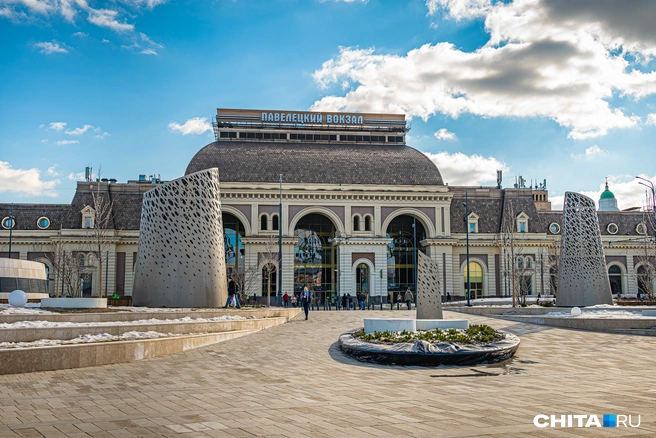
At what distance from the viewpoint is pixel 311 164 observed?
67.3 meters

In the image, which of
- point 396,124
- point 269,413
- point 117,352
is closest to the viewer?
point 269,413

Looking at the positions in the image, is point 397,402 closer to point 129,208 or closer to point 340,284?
point 340,284

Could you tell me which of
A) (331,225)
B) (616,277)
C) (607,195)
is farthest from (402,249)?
(607,195)

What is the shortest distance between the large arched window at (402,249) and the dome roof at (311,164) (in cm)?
475

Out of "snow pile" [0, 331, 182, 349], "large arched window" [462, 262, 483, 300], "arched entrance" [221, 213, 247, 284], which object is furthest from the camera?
"large arched window" [462, 262, 483, 300]

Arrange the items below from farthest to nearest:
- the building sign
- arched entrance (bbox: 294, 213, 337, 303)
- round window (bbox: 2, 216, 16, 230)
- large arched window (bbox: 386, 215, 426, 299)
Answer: the building sign → large arched window (bbox: 386, 215, 426, 299) → arched entrance (bbox: 294, 213, 337, 303) → round window (bbox: 2, 216, 16, 230)

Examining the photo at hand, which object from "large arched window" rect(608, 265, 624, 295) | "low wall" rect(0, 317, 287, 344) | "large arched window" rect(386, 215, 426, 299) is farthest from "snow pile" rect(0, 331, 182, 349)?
"large arched window" rect(608, 265, 624, 295)

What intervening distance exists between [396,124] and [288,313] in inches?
1808

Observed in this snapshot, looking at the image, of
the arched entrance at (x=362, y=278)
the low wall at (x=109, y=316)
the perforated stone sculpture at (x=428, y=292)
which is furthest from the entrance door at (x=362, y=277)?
the perforated stone sculpture at (x=428, y=292)

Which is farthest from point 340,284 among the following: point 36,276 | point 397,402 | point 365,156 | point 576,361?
point 397,402

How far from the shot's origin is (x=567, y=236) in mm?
34250

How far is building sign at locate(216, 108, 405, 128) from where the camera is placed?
72.8 meters

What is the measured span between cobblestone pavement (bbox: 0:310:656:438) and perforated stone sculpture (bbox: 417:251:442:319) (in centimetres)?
415

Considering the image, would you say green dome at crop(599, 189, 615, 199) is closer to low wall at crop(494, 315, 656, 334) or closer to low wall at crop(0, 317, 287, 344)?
low wall at crop(494, 315, 656, 334)
